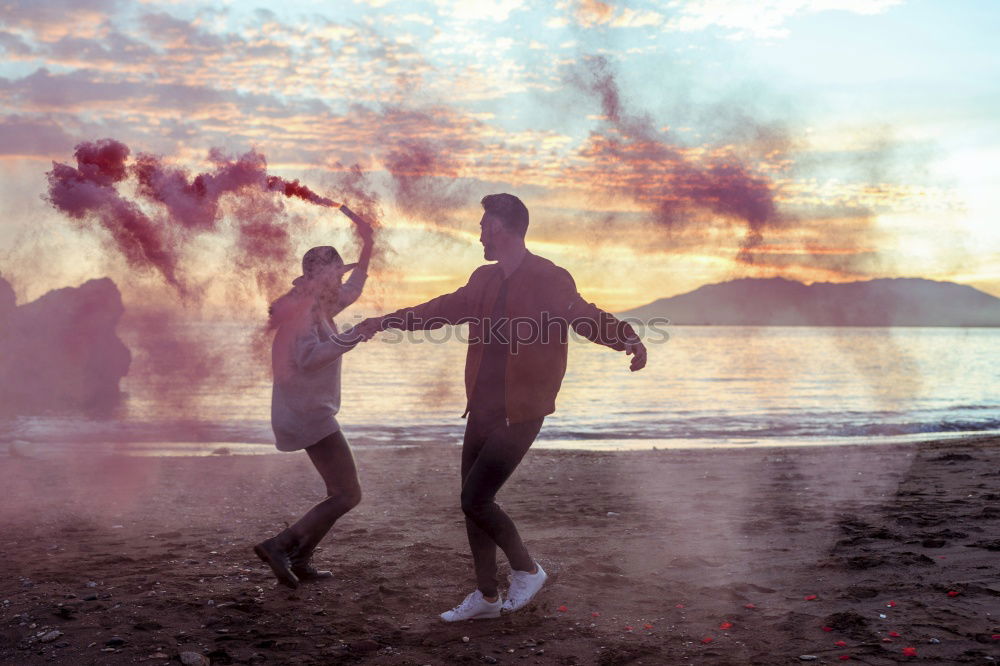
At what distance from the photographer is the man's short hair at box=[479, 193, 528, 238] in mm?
4891

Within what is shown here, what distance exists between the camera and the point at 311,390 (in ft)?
17.8

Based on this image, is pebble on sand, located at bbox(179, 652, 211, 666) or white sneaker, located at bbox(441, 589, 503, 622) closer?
pebble on sand, located at bbox(179, 652, 211, 666)

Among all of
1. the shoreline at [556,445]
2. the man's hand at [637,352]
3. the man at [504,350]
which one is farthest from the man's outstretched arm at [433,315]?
the shoreline at [556,445]

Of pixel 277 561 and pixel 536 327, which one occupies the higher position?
pixel 536 327

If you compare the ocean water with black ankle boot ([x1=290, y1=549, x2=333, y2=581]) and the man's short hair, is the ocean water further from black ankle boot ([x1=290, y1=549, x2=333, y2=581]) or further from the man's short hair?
the man's short hair

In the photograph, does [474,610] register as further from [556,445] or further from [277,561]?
[556,445]

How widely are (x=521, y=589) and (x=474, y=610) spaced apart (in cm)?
33

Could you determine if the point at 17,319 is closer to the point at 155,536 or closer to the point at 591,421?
the point at 591,421

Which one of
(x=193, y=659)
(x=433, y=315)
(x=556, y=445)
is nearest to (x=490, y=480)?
(x=433, y=315)

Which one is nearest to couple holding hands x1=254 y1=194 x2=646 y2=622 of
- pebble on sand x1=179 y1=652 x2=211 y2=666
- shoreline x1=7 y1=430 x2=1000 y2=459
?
pebble on sand x1=179 y1=652 x2=211 y2=666

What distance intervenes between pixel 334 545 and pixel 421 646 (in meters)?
2.62

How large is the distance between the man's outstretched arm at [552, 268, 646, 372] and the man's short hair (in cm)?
50

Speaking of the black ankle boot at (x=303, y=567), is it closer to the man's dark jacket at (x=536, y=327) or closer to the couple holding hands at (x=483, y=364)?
the couple holding hands at (x=483, y=364)

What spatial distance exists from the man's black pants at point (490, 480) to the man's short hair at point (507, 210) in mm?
1107
